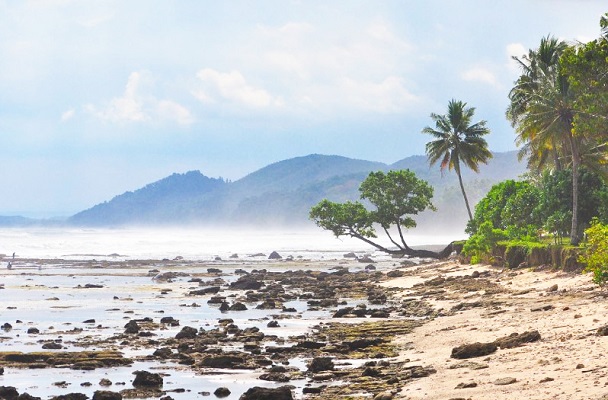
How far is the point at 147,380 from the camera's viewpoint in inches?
758

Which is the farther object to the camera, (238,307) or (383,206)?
(383,206)

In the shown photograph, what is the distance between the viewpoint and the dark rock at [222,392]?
59.7ft

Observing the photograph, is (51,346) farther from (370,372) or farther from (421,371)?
(421,371)

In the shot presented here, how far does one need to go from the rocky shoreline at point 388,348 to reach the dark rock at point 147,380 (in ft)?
0.07

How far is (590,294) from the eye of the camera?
90.8ft

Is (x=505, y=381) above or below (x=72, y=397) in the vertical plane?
above

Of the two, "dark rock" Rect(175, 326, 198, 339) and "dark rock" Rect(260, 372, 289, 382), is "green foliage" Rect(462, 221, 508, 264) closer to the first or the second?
"dark rock" Rect(175, 326, 198, 339)

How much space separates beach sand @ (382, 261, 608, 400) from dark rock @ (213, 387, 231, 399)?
380 cm

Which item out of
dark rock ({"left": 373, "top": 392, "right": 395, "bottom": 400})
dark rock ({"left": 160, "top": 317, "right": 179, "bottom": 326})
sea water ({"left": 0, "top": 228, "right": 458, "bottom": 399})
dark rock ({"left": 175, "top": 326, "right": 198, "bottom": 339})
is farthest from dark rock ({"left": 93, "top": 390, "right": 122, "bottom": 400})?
dark rock ({"left": 160, "top": 317, "right": 179, "bottom": 326})

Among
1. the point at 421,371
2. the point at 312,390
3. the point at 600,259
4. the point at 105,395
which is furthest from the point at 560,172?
the point at 105,395

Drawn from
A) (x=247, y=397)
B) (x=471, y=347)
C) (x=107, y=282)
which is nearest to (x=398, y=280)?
(x=107, y=282)

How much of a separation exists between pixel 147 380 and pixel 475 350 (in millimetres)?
7321

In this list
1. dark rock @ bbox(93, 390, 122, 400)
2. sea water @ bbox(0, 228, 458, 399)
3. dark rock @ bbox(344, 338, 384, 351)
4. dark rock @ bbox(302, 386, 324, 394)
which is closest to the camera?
dark rock @ bbox(93, 390, 122, 400)

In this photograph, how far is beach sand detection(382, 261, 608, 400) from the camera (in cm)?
1488
